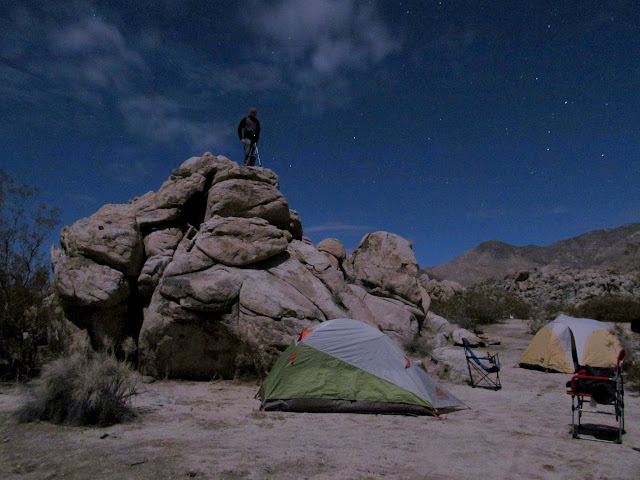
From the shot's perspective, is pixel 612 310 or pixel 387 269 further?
pixel 612 310

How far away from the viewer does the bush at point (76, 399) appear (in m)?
7.09

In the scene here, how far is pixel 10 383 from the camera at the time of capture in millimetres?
10281

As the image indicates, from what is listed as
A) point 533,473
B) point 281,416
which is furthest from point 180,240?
point 533,473

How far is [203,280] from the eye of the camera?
12.4 m

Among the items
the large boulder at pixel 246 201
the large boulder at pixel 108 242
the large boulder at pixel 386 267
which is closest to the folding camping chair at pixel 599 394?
the large boulder at pixel 386 267

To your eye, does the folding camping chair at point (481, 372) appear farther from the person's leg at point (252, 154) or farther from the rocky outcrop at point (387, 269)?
the person's leg at point (252, 154)

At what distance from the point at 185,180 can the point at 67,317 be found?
269 inches

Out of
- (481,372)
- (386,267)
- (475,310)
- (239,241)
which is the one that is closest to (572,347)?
(481,372)

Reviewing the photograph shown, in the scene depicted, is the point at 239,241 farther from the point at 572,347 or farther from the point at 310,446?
the point at 572,347

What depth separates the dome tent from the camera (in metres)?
13.5

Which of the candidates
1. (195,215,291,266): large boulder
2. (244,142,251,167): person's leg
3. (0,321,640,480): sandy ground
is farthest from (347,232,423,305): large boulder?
(0,321,640,480): sandy ground

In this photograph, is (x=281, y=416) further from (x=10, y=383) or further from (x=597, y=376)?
(x=10, y=383)

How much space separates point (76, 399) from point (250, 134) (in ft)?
41.6

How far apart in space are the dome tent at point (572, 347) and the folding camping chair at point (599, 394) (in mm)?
6686
